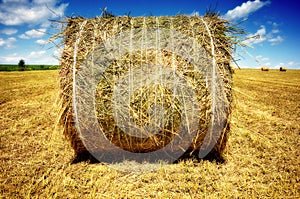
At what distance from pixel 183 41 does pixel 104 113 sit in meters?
1.66

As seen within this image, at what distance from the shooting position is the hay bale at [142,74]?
3.36m

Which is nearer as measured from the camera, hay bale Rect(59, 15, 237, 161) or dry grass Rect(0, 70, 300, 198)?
dry grass Rect(0, 70, 300, 198)

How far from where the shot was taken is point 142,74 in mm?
3357

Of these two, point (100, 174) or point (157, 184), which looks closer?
point (157, 184)

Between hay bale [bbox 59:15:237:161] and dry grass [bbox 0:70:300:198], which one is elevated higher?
hay bale [bbox 59:15:237:161]

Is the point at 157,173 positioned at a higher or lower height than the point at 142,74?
lower

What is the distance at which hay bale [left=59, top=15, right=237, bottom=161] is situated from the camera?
3357 mm

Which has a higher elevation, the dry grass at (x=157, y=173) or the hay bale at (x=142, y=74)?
the hay bale at (x=142, y=74)

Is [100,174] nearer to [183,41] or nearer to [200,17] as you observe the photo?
[183,41]

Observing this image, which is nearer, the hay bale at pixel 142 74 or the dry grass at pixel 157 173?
the dry grass at pixel 157 173

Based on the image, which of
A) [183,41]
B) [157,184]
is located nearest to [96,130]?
[157,184]

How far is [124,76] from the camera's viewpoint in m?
3.34

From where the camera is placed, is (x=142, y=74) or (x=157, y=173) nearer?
(x=142, y=74)

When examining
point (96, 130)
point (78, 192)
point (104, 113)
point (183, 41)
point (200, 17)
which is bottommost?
point (78, 192)
